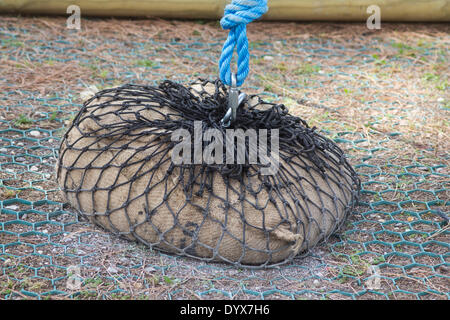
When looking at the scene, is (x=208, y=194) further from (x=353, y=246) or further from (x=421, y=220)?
(x=421, y=220)

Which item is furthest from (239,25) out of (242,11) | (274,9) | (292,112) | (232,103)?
(274,9)

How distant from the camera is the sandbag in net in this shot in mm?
2498

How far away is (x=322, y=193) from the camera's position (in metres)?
2.73

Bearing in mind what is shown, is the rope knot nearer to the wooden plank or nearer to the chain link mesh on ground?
the chain link mesh on ground

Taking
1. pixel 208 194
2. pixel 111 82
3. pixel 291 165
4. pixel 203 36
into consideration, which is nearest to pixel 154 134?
pixel 208 194

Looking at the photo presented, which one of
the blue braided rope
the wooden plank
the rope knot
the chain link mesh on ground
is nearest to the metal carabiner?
the blue braided rope

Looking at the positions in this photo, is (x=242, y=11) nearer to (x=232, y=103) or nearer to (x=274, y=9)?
(x=232, y=103)

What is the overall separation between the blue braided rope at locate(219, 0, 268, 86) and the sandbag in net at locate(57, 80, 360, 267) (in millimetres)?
283

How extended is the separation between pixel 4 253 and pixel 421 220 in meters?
2.02

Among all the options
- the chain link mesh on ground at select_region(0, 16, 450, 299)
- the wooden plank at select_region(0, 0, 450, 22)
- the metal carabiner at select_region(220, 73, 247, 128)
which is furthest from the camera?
the wooden plank at select_region(0, 0, 450, 22)

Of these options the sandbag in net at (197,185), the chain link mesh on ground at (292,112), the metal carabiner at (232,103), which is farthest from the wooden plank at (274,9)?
the metal carabiner at (232,103)

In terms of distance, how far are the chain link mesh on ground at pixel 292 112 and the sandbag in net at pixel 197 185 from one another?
100mm

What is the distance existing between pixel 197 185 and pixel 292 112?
1654mm

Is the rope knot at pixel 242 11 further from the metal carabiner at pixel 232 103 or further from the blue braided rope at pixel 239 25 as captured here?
the metal carabiner at pixel 232 103
